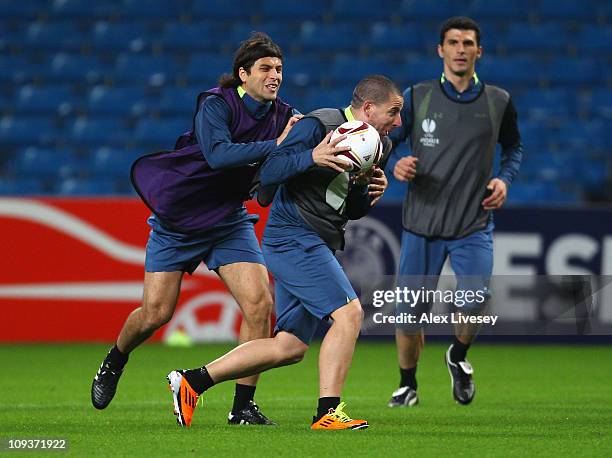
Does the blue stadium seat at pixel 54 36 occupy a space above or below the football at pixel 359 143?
above

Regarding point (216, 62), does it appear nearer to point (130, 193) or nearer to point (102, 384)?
point (130, 193)

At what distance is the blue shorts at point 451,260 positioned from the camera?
318 inches

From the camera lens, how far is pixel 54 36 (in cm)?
1641

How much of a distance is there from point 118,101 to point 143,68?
685 mm

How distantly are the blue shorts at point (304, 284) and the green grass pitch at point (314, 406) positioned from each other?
0.55 metres

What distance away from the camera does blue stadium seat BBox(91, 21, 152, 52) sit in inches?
641

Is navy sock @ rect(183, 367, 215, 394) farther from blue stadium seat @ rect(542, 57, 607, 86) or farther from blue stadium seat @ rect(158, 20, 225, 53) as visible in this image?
blue stadium seat @ rect(542, 57, 607, 86)

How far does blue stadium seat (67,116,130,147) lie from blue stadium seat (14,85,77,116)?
1.25 feet

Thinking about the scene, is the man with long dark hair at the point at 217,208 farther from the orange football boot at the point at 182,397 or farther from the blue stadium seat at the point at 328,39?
the blue stadium seat at the point at 328,39

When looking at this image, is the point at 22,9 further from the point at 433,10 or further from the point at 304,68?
the point at 433,10

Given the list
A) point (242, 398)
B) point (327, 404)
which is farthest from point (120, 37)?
point (327, 404)

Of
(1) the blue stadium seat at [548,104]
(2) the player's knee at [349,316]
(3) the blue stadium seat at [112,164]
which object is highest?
(1) the blue stadium seat at [548,104]

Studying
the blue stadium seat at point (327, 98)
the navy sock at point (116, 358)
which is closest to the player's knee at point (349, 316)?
the navy sock at point (116, 358)

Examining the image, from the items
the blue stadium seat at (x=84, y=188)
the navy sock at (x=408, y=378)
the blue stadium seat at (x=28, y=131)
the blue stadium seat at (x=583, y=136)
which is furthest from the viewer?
the blue stadium seat at (x=28, y=131)
